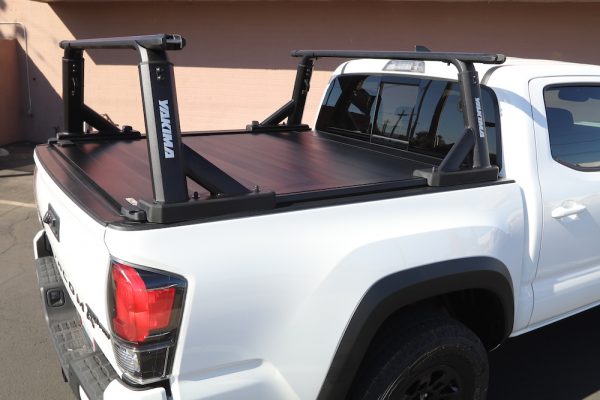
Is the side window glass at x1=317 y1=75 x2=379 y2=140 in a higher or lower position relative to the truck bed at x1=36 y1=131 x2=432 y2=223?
higher

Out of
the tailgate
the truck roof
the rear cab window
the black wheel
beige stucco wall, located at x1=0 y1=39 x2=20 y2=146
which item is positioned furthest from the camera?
beige stucco wall, located at x1=0 y1=39 x2=20 y2=146

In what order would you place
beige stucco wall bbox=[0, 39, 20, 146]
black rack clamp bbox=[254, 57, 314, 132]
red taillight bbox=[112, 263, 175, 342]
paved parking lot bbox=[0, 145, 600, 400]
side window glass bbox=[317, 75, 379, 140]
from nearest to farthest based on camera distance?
red taillight bbox=[112, 263, 175, 342] < paved parking lot bbox=[0, 145, 600, 400] < side window glass bbox=[317, 75, 379, 140] < black rack clamp bbox=[254, 57, 314, 132] < beige stucco wall bbox=[0, 39, 20, 146]

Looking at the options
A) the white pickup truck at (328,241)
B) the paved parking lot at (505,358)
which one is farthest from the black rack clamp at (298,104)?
the paved parking lot at (505,358)

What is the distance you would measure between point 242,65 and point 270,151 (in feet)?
22.8

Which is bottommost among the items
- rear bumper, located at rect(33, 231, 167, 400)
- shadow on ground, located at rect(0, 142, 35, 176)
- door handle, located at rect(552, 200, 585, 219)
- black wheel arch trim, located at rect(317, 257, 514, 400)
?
shadow on ground, located at rect(0, 142, 35, 176)

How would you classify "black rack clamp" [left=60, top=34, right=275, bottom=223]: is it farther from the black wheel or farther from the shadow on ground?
the shadow on ground

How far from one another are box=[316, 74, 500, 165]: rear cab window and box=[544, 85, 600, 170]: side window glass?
38 centimetres

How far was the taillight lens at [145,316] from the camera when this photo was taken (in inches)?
68.5

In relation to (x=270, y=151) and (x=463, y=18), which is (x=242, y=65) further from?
(x=270, y=151)

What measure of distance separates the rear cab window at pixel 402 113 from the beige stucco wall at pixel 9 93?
30.4ft

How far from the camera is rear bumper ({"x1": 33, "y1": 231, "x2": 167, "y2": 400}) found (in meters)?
1.82

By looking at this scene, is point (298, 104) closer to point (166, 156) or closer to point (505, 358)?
point (505, 358)

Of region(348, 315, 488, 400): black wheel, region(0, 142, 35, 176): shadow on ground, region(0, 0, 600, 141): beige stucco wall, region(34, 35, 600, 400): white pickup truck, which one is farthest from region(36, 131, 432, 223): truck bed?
region(0, 142, 35, 176): shadow on ground

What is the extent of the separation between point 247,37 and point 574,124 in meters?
7.51
